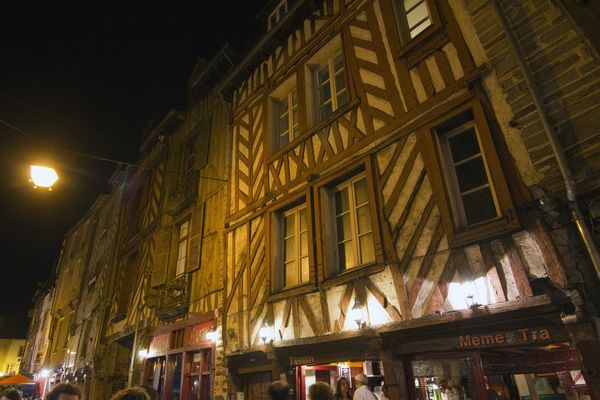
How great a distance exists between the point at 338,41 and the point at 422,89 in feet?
7.93

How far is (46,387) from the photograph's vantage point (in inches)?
636

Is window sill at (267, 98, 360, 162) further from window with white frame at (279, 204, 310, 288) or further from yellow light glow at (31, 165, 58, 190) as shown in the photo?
yellow light glow at (31, 165, 58, 190)

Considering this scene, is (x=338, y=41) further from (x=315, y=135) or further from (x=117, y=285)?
(x=117, y=285)

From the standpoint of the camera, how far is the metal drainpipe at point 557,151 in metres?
3.10

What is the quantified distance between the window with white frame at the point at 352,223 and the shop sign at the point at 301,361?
1.32 meters

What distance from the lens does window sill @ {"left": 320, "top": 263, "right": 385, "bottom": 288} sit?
15.6 feet

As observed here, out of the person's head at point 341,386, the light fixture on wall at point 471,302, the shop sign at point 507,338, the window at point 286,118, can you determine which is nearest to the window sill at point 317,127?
the window at point 286,118

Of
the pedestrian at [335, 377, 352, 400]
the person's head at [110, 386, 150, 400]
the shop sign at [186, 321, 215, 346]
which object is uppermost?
the shop sign at [186, 321, 215, 346]

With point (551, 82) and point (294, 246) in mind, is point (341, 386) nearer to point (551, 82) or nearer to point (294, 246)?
point (294, 246)

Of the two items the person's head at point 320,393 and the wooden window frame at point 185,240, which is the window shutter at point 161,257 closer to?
the wooden window frame at point 185,240

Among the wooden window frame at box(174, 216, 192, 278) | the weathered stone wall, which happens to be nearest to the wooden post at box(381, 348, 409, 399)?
the weathered stone wall

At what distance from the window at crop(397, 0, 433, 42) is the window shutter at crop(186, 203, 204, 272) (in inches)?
232

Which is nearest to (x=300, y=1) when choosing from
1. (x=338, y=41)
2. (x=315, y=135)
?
(x=338, y=41)

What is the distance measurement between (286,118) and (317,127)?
1.67 m
